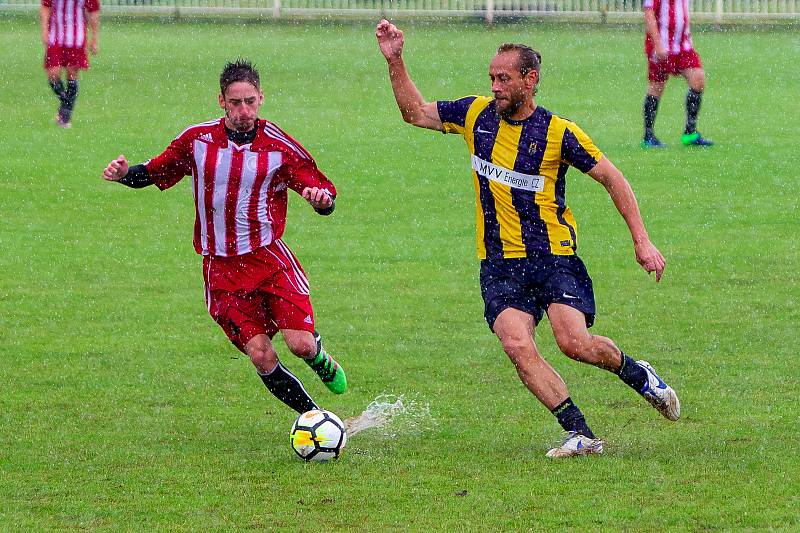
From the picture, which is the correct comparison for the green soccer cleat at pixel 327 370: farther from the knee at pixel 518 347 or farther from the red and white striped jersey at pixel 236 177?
the knee at pixel 518 347

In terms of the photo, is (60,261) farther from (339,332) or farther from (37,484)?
(37,484)

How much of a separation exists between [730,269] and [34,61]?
53.3 ft

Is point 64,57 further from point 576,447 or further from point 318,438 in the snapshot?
point 576,447

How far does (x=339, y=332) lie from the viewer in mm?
9305

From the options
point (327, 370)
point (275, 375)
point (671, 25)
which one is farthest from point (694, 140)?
point (275, 375)

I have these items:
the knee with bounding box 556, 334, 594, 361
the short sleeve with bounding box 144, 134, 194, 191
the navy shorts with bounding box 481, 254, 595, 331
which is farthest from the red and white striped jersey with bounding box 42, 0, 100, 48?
the knee with bounding box 556, 334, 594, 361

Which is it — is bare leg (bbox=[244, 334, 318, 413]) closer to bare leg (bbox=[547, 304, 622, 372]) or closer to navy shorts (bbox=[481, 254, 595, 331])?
navy shorts (bbox=[481, 254, 595, 331])

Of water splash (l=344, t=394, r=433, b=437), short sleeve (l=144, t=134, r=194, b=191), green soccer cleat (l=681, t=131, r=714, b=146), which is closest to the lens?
short sleeve (l=144, t=134, r=194, b=191)

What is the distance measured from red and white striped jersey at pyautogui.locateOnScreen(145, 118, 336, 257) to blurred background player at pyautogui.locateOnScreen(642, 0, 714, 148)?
31.5ft

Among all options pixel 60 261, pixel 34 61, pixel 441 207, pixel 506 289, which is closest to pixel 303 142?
pixel 441 207

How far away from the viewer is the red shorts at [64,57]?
1812 cm

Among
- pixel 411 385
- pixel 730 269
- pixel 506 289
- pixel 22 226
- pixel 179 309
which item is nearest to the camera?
pixel 506 289

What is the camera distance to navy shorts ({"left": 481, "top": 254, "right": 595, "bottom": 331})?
6.57m

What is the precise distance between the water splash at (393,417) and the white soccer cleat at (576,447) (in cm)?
86
